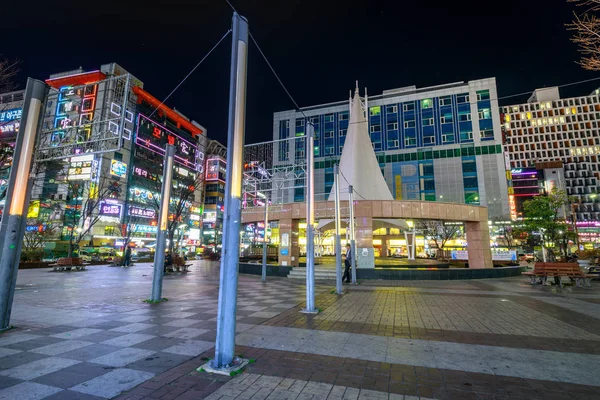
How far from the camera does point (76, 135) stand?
32.6 feet

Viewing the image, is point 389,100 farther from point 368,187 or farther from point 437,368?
point 437,368

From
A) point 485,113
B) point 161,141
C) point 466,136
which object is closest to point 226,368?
point 466,136

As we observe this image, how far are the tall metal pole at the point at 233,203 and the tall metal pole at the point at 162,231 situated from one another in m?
5.69

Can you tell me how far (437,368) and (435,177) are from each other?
52288mm

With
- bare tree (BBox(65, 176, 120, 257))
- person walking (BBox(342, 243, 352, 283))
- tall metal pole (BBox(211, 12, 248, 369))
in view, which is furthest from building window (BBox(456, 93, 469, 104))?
tall metal pole (BBox(211, 12, 248, 369))

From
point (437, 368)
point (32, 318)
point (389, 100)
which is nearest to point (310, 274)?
point (437, 368)

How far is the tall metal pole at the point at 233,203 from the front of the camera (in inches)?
168

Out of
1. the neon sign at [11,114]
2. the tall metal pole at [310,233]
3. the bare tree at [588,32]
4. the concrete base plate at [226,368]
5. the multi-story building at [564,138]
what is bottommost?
the concrete base plate at [226,368]

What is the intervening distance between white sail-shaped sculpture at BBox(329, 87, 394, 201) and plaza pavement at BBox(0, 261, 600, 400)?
18162mm

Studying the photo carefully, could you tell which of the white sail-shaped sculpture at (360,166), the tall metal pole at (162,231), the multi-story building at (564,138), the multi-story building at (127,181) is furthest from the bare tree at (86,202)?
the multi-story building at (564,138)

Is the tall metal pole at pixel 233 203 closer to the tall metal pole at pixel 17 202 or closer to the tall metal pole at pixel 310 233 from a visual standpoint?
the tall metal pole at pixel 310 233

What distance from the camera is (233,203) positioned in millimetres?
4613

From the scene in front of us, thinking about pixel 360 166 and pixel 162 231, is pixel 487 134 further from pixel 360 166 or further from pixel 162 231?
pixel 162 231

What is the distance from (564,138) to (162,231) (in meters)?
142
